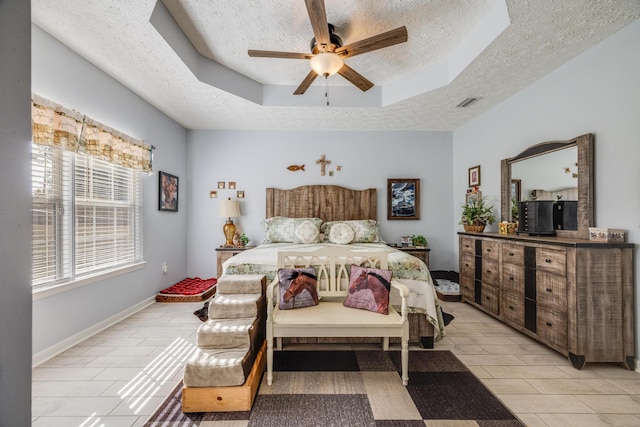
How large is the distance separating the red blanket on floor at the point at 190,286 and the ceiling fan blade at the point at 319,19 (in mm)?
3371

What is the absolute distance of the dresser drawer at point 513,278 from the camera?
2670mm

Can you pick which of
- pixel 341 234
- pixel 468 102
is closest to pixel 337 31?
pixel 468 102

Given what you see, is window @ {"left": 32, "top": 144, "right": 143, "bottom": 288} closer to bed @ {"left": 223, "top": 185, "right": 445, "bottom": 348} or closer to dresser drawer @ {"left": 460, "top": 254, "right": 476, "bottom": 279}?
bed @ {"left": 223, "top": 185, "right": 445, "bottom": 348}

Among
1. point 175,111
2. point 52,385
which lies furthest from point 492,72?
point 52,385

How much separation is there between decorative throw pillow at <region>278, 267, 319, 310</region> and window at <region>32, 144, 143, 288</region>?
1.92 meters

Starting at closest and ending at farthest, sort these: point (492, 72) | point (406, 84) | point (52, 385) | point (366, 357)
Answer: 1. point (52, 385)
2. point (366, 357)
3. point (492, 72)
4. point (406, 84)

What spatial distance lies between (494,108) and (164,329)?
15.7 feet

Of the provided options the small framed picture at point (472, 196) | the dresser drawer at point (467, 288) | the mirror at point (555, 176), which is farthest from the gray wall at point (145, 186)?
the small framed picture at point (472, 196)

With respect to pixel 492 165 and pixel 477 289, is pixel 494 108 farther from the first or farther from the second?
pixel 477 289

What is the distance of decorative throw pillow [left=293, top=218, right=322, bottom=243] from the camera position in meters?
3.84

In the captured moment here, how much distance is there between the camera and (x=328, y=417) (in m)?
1.63

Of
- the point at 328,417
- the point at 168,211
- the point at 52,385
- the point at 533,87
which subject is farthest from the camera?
the point at 168,211

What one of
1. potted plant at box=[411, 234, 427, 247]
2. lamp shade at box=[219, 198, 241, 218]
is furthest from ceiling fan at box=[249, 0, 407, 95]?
potted plant at box=[411, 234, 427, 247]

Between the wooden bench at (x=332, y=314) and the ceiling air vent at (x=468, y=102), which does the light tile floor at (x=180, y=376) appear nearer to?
the wooden bench at (x=332, y=314)
